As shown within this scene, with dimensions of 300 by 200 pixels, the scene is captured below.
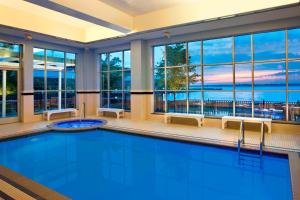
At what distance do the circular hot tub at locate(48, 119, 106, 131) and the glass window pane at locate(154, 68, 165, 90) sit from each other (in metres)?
2.34

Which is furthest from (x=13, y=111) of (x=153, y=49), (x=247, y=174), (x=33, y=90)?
(x=247, y=174)

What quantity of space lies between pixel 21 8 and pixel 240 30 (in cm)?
615

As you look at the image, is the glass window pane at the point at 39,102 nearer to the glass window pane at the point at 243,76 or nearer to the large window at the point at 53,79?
the large window at the point at 53,79

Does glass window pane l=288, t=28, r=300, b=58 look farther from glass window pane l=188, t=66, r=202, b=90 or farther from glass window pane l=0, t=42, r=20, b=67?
glass window pane l=0, t=42, r=20, b=67

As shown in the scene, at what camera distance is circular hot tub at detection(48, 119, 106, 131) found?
6.40 meters

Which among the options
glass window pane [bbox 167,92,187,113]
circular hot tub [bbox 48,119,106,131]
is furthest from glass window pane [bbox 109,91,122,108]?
glass window pane [bbox 167,92,187,113]

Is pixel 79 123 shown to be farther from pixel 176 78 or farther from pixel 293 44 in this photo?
pixel 293 44

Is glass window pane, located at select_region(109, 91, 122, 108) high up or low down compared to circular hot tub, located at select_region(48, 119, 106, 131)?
up

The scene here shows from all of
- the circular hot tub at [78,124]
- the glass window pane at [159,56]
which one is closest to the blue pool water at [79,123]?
the circular hot tub at [78,124]

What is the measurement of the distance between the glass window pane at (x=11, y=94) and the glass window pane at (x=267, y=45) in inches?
302

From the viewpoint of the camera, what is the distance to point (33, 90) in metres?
7.45

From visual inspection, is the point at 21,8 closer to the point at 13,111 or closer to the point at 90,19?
the point at 90,19

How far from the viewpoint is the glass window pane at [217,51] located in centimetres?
632

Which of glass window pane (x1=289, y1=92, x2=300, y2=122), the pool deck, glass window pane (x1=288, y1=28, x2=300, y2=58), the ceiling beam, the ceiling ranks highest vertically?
the ceiling
